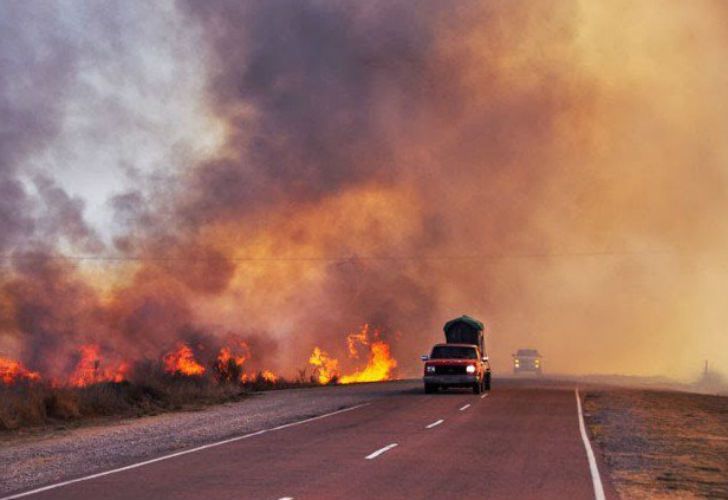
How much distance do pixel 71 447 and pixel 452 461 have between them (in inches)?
285

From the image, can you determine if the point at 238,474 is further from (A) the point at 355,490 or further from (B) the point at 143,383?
(B) the point at 143,383

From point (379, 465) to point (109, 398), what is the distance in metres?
13.9

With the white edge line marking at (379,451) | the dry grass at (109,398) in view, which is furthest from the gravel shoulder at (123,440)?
the white edge line marking at (379,451)

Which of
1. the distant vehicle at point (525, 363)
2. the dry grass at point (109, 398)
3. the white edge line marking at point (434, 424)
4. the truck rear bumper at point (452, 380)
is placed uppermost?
the distant vehicle at point (525, 363)

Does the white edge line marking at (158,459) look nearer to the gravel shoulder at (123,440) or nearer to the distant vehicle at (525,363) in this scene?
the gravel shoulder at (123,440)

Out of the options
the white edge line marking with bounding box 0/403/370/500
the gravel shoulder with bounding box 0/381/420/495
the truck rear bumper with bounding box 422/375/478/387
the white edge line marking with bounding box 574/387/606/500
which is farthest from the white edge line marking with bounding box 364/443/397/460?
the truck rear bumper with bounding box 422/375/478/387

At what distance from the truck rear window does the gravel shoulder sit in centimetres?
743

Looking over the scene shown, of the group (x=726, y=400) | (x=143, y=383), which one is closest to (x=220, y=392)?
(x=143, y=383)

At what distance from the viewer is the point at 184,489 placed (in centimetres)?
1016

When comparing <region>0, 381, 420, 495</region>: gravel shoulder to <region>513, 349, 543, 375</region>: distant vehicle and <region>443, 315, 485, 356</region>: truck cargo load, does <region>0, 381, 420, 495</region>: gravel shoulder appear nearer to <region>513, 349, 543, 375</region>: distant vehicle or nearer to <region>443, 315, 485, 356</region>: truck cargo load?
<region>443, 315, 485, 356</region>: truck cargo load

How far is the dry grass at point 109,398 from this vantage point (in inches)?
794

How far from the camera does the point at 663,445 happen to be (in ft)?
54.5

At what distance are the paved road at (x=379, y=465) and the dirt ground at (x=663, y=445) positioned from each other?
24.9 inches

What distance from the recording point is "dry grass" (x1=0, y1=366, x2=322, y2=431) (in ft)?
66.2
